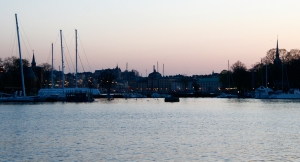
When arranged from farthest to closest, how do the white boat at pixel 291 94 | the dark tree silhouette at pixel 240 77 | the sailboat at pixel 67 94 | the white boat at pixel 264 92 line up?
the dark tree silhouette at pixel 240 77 → the white boat at pixel 264 92 → the white boat at pixel 291 94 → the sailboat at pixel 67 94

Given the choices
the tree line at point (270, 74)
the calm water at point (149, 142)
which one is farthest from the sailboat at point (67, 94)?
the calm water at point (149, 142)

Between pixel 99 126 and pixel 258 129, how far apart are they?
43.6 ft

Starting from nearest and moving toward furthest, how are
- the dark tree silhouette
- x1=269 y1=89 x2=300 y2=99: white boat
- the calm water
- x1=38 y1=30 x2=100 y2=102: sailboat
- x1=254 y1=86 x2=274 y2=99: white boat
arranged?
the calm water < x1=38 y1=30 x2=100 y2=102: sailboat < x1=269 y1=89 x2=300 y2=99: white boat < x1=254 y1=86 x2=274 y2=99: white boat < the dark tree silhouette

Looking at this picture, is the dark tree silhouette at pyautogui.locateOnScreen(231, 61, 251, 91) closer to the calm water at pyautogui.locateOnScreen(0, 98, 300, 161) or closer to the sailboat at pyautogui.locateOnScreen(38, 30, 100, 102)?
the sailboat at pyautogui.locateOnScreen(38, 30, 100, 102)

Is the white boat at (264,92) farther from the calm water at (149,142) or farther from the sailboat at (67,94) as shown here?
the calm water at (149,142)

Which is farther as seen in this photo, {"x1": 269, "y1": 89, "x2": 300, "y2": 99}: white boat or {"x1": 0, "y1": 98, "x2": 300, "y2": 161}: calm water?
{"x1": 269, "y1": 89, "x2": 300, "y2": 99}: white boat

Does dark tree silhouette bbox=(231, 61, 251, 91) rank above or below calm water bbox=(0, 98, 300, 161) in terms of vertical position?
above

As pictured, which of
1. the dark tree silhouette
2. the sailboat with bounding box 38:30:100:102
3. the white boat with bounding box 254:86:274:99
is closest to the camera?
the sailboat with bounding box 38:30:100:102

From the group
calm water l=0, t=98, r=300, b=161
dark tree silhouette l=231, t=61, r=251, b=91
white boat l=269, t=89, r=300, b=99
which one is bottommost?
calm water l=0, t=98, r=300, b=161

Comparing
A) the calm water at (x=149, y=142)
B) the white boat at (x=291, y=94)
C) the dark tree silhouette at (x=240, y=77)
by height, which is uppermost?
the dark tree silhouette at (x=240, y=77)

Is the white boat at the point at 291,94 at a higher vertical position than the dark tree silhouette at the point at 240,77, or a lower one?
lower

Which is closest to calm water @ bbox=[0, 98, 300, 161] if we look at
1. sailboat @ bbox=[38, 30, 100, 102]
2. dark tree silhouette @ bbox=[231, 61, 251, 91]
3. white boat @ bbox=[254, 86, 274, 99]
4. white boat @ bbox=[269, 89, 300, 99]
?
sailboat @ bbox=[38, 30, 100, 102]

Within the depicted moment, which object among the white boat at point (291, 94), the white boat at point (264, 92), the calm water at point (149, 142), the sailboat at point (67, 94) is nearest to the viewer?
the calm water at point (149, 142)

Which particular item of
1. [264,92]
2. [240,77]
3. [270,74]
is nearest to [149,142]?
[264,92]
